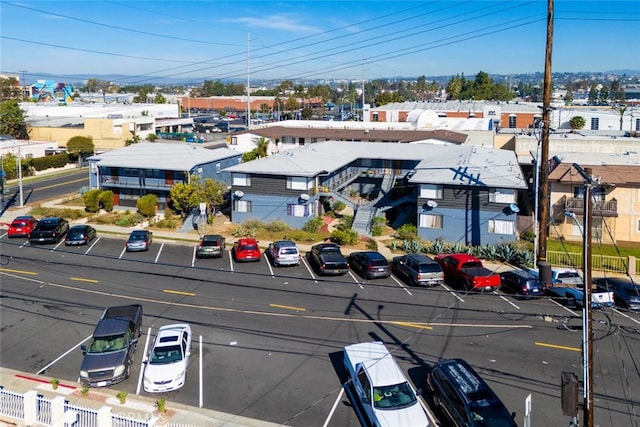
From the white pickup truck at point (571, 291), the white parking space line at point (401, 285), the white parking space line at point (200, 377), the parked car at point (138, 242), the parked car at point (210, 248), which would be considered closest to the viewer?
the white parking space line at point (200, 377)

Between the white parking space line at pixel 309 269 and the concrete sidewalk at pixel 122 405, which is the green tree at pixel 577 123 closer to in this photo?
the white parking space line at pixel 309 269

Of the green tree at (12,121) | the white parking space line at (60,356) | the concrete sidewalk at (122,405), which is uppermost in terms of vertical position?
the green tree at (12,121)

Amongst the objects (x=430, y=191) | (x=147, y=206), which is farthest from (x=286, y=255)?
(x=147, y=206)

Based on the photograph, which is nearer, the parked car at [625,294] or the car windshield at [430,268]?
the parked car at [625,294]

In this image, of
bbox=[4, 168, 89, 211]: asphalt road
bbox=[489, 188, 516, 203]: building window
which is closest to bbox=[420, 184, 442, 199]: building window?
bbox=[489, 188, 516, 203]: building window

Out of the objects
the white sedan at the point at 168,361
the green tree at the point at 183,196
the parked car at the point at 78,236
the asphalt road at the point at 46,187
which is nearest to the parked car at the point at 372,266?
the white sedan at the point at 168,361

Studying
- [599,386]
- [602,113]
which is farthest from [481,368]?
[602,113]

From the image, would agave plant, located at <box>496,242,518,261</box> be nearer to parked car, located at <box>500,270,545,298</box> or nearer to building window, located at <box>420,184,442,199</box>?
parked car, located at <box>500,270,545,298</box>
